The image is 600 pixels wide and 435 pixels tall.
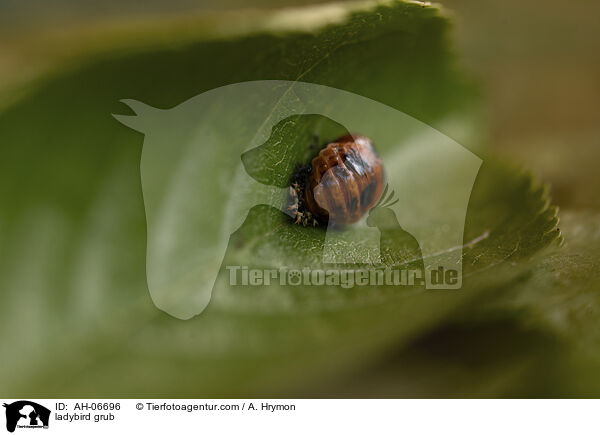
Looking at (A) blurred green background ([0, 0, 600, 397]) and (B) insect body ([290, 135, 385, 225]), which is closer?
(A) blurred green background ([0, 0, 600, 397])

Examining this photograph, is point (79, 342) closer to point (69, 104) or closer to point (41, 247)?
point (41, 247)

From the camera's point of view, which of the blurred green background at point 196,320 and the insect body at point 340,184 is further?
the insect body at point 340,184
